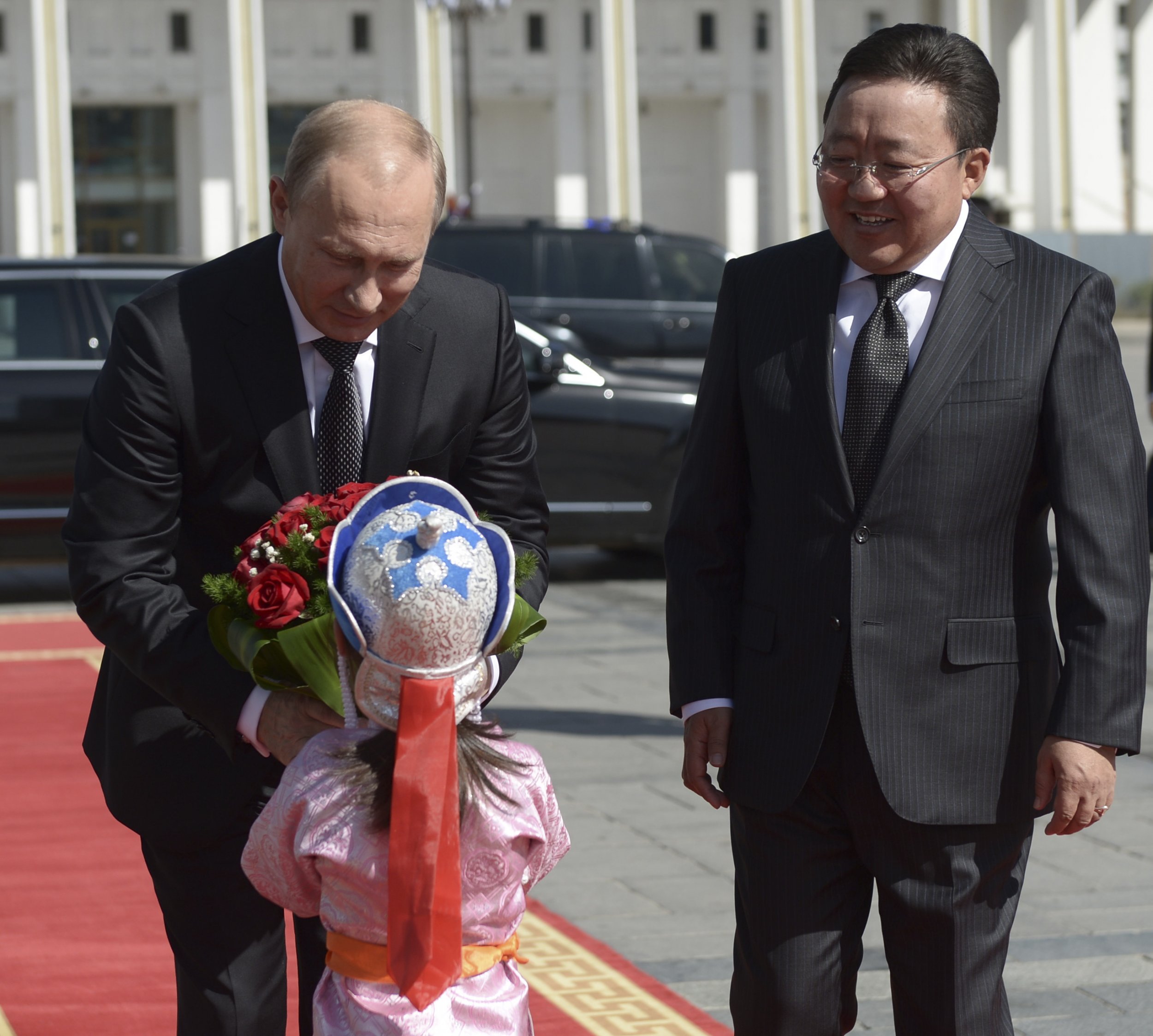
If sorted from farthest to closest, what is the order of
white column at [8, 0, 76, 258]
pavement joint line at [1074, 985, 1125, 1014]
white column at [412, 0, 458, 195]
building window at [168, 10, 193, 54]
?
1. building window at [168, 10, 193, 54]
2. white column at [412, 0, 458, 195]
3. white column at [8, 0, 76, 258]
4. pavement joint line at [1074, 985, 1125, 1014]

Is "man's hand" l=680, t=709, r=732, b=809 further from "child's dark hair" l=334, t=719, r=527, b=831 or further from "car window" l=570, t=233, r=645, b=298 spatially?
"car window" l=570, t=233, r=645, b=298

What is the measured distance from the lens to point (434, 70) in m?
61.7

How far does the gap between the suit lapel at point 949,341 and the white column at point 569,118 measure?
63.0m

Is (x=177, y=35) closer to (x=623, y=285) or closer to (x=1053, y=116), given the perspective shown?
(x=1053, y=116)

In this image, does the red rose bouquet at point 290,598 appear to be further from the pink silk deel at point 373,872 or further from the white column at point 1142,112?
the white column at point 1142,112

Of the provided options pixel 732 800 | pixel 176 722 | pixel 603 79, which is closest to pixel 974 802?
pixel 732 800

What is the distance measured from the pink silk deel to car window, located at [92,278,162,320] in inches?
321

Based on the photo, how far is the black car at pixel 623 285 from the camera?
17.4m

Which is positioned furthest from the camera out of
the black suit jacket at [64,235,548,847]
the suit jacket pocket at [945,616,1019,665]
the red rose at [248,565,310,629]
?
the suit jacket pocket at [945,616,1019,665]

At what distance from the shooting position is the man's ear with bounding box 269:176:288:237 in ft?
9.05

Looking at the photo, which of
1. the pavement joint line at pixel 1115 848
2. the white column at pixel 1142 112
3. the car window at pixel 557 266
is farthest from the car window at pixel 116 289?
the white column at pixel 1142 112

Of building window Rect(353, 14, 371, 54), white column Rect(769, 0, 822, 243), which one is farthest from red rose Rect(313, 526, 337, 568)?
building window Rect(353, 14, 371, 54)

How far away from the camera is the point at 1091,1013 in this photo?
13.9ft

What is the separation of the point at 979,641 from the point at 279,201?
4.34ft
